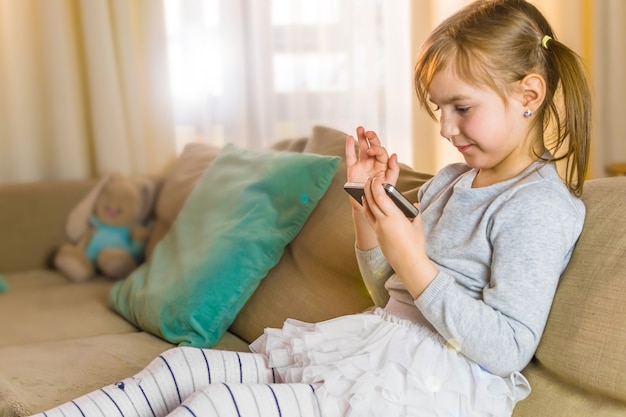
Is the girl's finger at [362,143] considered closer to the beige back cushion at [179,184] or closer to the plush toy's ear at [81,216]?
the beige back cushion at [179,184]

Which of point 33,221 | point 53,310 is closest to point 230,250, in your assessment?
point 53,310

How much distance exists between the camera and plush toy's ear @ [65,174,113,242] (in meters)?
2.66

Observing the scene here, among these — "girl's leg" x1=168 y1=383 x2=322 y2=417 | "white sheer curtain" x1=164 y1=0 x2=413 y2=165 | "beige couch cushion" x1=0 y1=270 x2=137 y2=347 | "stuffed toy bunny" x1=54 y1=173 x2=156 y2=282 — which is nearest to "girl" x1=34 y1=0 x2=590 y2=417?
"girl's leg" x1=168 y1=383 x2=322 y2=417

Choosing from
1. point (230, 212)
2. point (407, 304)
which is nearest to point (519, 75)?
point (407, 304)

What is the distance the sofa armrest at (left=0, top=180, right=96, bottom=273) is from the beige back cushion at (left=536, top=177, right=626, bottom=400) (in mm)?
1904

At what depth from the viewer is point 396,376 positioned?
3.69 feet

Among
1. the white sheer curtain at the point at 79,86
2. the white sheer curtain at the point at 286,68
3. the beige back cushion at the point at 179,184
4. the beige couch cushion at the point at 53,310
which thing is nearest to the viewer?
the beige couch cushion at the point at 53,310

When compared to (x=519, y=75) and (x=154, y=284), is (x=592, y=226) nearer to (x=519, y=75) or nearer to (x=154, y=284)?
(x=519, y=75)

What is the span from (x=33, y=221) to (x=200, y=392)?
1748mm

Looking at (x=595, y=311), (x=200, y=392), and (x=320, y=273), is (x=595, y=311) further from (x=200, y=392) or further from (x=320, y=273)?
(x=320, y=273)

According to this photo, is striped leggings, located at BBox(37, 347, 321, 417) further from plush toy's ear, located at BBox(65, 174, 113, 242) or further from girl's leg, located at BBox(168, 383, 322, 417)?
plush toy's ear, located at BBox(65, 174, 113, 242)

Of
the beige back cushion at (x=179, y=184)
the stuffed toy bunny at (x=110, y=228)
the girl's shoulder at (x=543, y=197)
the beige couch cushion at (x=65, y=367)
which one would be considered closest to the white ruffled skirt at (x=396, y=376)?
the girl's shoulder at (x=543, y=197)

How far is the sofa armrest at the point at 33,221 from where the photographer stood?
103 inches

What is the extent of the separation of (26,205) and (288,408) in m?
1.81
